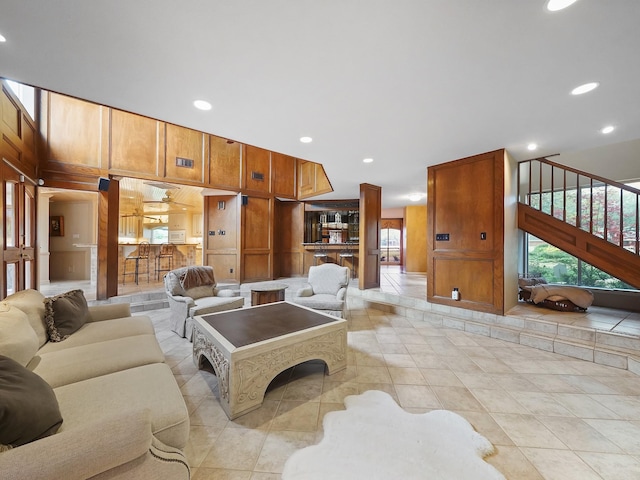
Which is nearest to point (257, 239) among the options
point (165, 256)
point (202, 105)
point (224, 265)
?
point (224, 265)

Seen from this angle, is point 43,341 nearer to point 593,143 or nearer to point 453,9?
point 453,9

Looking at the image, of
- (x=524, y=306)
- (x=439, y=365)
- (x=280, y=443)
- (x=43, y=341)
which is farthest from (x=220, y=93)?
(x=524, y=306)

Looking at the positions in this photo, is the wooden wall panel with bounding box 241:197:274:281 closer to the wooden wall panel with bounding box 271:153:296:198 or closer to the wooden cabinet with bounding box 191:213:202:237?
the wooden wall panel with bounding box 271:153:296:198

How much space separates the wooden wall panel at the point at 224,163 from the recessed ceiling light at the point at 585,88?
19.0 ft

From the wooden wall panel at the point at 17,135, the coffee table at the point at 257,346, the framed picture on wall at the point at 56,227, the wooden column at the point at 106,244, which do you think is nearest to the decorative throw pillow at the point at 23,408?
the coffee table at the point at 257,346

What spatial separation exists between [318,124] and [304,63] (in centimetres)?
101

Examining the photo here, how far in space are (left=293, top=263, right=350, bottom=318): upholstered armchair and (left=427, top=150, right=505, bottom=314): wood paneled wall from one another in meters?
1.55

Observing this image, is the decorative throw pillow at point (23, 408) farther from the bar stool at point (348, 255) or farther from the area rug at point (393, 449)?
the bar stool at point (348, 255)

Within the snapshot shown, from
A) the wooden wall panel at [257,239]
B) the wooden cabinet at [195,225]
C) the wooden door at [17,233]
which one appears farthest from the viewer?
the wooden cabinet at [195,225]

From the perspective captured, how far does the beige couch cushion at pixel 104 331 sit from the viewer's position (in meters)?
2.03

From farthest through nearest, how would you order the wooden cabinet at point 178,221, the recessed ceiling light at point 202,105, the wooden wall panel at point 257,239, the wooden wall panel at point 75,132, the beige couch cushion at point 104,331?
the wooden cabinet at point 178,221, the wooden wall panel at point 257,239, the wooden wall panel at point 75,132, the recessed ceiling light at point 202,105, the beige couch cushion at point 104,331

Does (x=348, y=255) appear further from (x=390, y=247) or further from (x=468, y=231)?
(x=390, y=247)

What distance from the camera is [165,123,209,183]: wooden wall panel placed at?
17.5 ft

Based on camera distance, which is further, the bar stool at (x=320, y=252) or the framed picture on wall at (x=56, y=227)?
the bar stool at (x=320, y=252)
